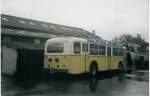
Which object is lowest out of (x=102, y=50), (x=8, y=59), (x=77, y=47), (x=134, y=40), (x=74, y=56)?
(x=8, y=59)

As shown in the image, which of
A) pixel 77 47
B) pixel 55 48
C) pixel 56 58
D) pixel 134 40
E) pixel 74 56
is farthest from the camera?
pixel 134 40

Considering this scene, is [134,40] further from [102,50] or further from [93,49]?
[93,49]

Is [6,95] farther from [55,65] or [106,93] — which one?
[55,65]

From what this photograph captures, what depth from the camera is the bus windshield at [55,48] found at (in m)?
14.1

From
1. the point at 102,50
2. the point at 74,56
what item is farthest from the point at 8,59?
the point at 102,50

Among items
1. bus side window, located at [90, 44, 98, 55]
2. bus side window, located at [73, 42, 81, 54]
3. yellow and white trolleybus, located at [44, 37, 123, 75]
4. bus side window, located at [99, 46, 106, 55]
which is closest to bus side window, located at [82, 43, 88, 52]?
yellow and white trolleybus, located at [44, 37, 123, 75]

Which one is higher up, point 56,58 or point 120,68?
point 56,58

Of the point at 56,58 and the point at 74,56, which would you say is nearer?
the point at 74,56

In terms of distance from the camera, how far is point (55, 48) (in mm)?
14461

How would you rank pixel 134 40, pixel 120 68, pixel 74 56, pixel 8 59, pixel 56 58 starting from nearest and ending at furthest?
1. pixel 74 56
2. pixel 56 58
3. pixel 8 59
4. pixel 120 68
5. pixel 134 40

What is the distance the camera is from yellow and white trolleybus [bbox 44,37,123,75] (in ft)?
44.9

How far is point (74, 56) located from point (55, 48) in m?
1.31

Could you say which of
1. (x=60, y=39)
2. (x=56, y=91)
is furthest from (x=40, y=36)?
(x=56, y=91)

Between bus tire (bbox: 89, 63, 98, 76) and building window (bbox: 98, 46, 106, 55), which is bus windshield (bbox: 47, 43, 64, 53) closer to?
bus tire (bbox: 89, 63, 98, 76)
